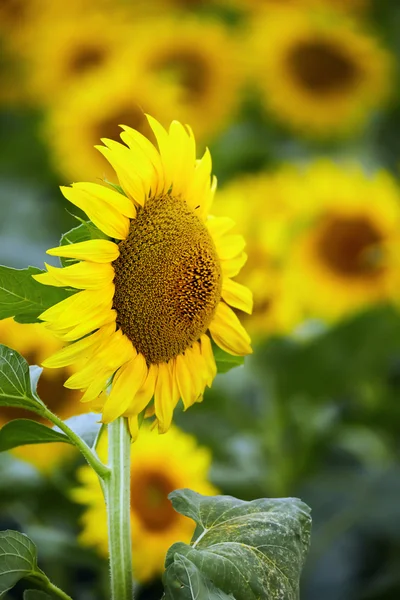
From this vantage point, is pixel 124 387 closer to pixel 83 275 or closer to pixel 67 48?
pixel 83 275

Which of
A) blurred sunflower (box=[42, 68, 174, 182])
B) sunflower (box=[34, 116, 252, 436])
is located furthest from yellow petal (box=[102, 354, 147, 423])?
blurred sunflower (box=[42, 68, 174, 182])

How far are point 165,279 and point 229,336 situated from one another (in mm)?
70

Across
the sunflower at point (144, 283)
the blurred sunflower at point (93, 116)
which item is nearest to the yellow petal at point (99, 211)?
the sunflower at point (144, 283)

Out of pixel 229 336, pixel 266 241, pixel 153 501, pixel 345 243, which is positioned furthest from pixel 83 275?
pixel 345 243

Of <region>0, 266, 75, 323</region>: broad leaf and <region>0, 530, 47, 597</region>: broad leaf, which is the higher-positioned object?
<region>0, 266, 75, 323</region>: broad leaf

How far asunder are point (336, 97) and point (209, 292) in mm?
1326

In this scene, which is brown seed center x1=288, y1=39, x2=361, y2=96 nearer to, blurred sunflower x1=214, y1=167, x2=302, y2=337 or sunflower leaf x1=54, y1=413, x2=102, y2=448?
blurred sunflower x1=214, y1=167, x2=302, y2=337

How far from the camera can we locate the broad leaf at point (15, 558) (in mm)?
532

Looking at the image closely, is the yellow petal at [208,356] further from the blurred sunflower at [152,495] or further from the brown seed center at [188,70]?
the brown seed center at [188,70]

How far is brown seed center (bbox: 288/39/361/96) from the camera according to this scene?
1.83m

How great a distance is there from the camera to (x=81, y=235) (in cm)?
55

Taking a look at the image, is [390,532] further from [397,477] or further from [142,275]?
[142,275]

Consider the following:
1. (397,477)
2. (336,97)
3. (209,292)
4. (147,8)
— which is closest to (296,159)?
(336,97)

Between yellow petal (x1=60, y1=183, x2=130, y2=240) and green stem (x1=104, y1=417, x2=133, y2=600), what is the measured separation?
0.11 m
